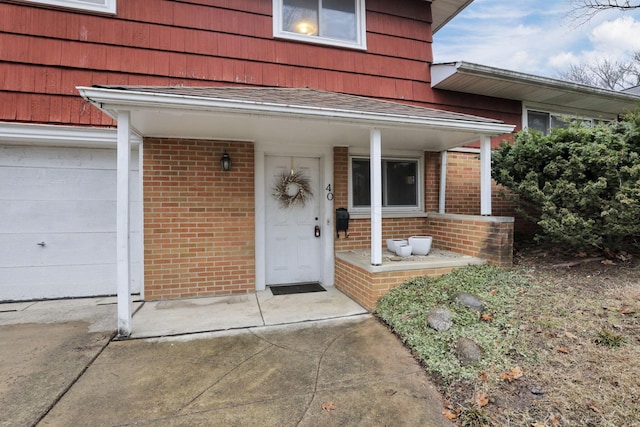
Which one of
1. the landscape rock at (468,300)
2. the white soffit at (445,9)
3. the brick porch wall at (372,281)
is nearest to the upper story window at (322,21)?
the white soffit at (445,9)

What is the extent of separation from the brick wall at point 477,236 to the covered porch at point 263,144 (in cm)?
3

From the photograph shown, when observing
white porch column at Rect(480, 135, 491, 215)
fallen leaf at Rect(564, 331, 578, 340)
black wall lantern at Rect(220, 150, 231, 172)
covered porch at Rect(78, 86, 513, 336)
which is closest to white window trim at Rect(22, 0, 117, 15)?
covered porch at Rect(78, 86, 513, 336)

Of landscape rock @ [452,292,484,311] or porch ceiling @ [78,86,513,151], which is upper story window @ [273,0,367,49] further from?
landscape rock @ [452,292,484,311]

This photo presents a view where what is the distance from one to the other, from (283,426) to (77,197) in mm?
4223

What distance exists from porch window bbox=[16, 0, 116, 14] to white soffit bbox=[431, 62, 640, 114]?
5.03m

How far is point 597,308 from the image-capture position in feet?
9.73

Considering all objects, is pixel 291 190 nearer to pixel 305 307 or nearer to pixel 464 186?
pixel 305 307

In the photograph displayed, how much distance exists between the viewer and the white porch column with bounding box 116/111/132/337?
3002 millimetres

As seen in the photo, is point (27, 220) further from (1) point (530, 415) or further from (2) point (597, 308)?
(2) point (597, 308)

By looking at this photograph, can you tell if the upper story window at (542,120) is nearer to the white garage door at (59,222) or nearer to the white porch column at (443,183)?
the white porch column at (443,183)

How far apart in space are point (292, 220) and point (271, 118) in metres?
1.89

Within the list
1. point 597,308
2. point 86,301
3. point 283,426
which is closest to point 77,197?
point 86,301

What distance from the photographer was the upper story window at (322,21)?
4.92m

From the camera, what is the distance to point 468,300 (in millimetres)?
3273
